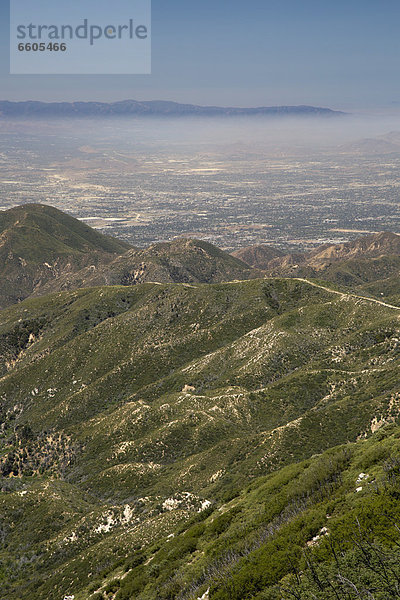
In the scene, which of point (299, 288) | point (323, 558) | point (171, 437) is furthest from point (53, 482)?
point (299, 288)

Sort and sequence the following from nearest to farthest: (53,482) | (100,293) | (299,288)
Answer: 1. (53,482)
2. (299,288)
3. (100,293)

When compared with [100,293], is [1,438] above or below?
below

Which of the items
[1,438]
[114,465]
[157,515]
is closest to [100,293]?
[1,438]

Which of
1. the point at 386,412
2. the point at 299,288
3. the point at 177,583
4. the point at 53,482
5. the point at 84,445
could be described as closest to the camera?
the point at 177,583

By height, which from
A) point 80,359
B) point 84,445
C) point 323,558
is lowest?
point 84,445

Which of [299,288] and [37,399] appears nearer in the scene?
[37,399]

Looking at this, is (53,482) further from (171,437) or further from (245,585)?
(245,585)

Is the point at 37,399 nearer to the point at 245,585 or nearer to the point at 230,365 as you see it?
the point at 230,365
